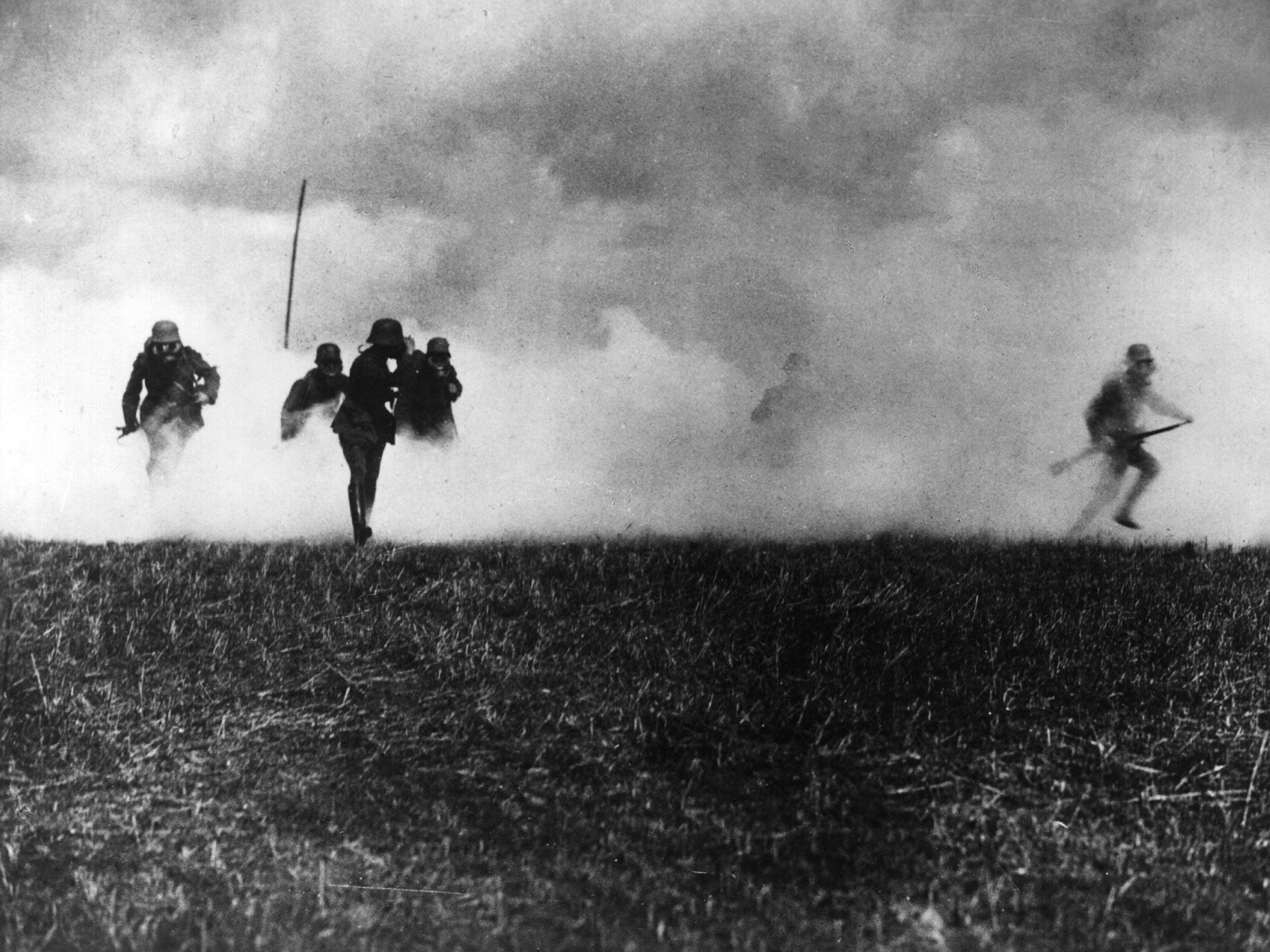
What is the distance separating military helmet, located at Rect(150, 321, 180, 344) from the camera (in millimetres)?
6496

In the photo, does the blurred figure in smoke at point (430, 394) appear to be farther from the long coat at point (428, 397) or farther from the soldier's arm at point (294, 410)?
the soldier's arm at point (294, 410)

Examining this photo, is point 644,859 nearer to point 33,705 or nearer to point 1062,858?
point 1062,858

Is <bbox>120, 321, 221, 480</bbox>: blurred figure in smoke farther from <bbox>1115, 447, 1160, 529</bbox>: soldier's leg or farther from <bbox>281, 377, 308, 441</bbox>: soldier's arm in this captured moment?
<bbox>1115, 447, 1160, 529</bbox>: soldier's leg

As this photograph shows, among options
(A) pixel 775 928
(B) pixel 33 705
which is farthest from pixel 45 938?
(A) pixel 775 928

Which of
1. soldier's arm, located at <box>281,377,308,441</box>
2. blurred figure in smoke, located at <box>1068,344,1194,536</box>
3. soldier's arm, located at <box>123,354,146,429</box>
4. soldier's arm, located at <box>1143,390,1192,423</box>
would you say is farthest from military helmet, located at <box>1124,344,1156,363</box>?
soldier's arm, located at <box>123,354,146,429</box>

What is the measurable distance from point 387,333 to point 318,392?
2.04 feet

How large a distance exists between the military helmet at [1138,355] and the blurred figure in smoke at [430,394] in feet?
15.0

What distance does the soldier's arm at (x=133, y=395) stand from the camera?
6.55 m

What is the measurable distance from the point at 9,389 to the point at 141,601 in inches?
66.7

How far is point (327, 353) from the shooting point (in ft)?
22.4

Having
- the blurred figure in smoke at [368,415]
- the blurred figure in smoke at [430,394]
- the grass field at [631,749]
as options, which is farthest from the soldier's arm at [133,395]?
the blurred figure in smoke at [430,394]

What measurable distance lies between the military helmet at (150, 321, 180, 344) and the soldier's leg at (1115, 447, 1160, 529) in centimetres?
644

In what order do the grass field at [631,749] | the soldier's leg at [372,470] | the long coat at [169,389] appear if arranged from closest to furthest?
the grass field at [631,749] < the long coat at [169,389] < the soldier's leg at [372,470]

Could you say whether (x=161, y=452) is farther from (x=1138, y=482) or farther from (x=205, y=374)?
(x=1138, y=482)
